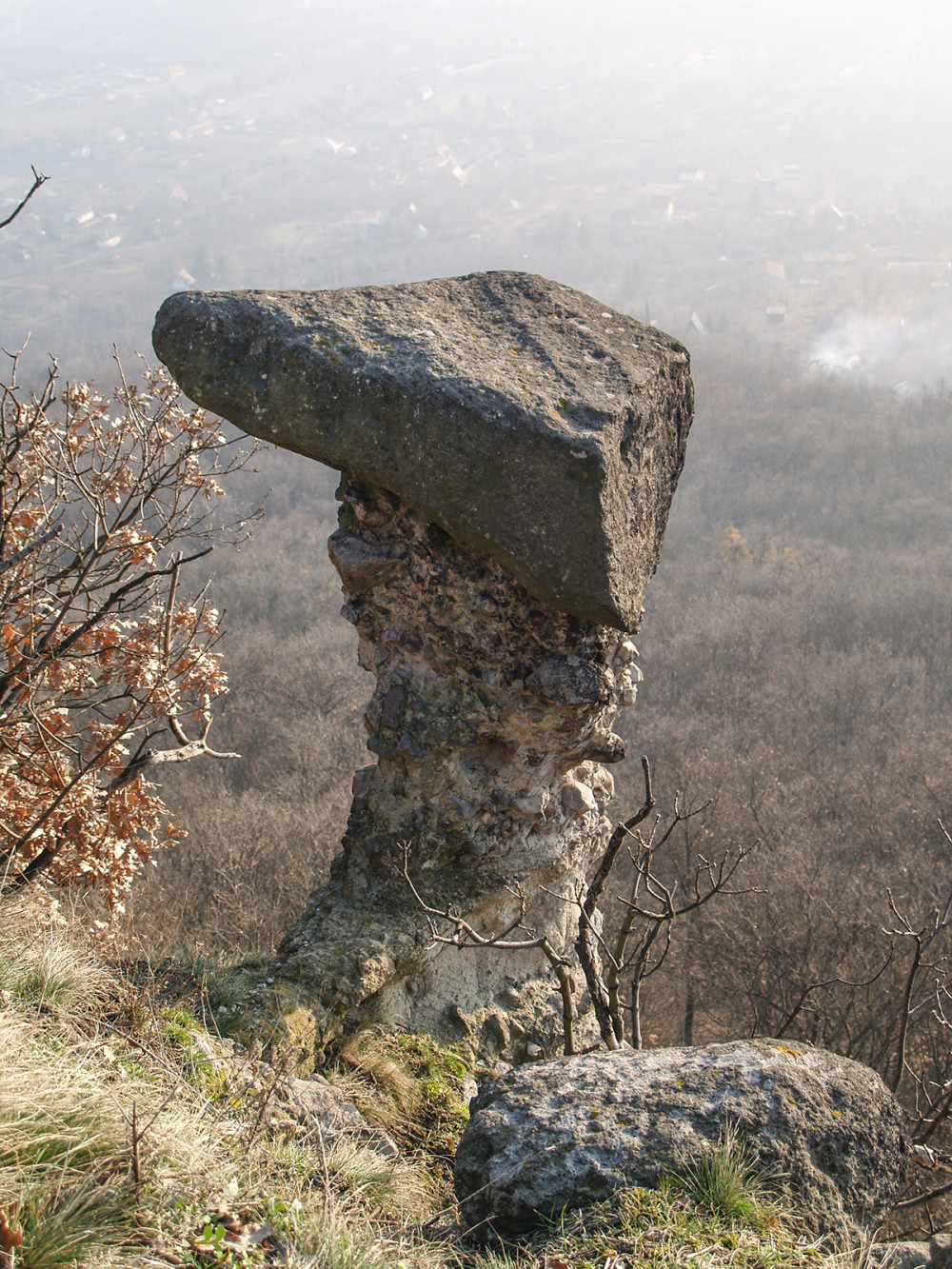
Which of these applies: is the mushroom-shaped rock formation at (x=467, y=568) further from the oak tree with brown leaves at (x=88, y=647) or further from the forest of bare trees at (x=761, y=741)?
the forest of bare trees at (x=761, y=741)

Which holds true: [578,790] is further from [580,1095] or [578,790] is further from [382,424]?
[382,424]

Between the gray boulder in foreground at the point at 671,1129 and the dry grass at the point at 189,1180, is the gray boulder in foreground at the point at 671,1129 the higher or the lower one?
the lower one

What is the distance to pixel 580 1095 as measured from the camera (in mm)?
3109

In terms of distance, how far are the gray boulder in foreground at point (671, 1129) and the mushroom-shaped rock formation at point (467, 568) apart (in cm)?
85

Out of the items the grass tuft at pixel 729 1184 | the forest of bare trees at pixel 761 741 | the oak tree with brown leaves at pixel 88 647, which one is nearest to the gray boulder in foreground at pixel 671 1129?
the grass tuft at pixel 729 1184

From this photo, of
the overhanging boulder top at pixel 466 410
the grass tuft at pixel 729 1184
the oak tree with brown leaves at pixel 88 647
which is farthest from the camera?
the oak tree with brown leaves at pixel 88 647

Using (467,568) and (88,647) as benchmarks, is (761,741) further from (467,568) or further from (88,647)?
(467,568)

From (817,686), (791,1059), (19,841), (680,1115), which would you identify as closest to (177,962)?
(19,841)

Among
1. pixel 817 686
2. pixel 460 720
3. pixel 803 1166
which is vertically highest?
pixel 460 720

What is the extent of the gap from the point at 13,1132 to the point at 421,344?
9.84 ft

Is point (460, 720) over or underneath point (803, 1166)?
over

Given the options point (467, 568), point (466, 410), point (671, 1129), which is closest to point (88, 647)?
point (467, 568)

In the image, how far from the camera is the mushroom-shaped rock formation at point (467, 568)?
363cm

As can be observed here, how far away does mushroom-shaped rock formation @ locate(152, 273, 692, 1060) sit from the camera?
3.63 metres
